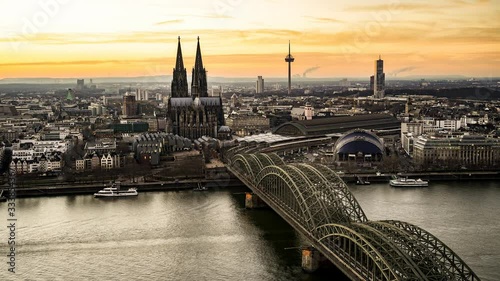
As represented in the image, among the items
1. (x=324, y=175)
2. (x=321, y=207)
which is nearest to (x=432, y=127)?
(x=324, y=175)

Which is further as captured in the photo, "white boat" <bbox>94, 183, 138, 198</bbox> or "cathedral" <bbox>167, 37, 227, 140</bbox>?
"cathedral" <bbox>167, 37, 227, 140</bbox>

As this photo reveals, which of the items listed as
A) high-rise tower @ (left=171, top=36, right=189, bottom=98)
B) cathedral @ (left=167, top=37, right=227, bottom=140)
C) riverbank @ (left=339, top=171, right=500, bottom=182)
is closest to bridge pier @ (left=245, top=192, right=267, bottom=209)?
riverbank @ (left=339, top=171, right=500, bottom=182)

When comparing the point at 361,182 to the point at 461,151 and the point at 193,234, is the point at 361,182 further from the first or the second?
the point at 193,234

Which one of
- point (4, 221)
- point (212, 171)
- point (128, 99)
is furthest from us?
point (128, 99)

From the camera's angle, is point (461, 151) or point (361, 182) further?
point (461, 151)

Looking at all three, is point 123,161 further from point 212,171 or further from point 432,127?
point 432,127

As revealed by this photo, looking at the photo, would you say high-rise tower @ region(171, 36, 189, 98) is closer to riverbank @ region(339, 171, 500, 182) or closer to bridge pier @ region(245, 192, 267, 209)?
riverbank @ region(339, 171, 500, 182)

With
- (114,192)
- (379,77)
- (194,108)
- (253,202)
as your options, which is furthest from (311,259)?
(379,77)
